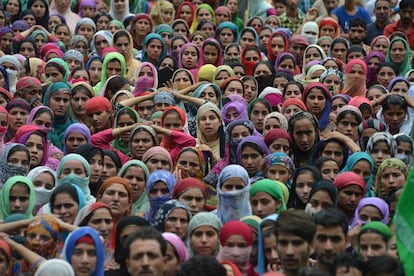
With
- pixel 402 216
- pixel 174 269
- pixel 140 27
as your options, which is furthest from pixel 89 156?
pixel 140 27

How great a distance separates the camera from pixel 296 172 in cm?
1142

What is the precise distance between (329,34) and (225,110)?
4198 millimetres

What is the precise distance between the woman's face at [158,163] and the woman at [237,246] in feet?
7.08

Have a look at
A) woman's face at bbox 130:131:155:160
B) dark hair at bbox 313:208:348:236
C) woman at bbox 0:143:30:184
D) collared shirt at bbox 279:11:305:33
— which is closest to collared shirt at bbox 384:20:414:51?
collared shirt at bbox 279:11:305:33

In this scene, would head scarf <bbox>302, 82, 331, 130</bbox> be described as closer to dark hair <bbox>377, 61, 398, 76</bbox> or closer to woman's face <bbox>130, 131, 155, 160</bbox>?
dark hair <bbox>377, 61, 398, 76</bbox>

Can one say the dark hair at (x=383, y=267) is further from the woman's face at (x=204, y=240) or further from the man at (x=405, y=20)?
the man at (x=405, y=20)

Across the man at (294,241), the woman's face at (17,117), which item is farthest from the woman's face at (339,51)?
the man at (294,241)

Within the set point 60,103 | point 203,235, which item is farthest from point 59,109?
point 203,235

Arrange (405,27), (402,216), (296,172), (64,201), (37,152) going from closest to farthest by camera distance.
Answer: (402,216)
(64,201)
(296,172)
(37,152)
(405,27)

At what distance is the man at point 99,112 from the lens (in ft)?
44.7

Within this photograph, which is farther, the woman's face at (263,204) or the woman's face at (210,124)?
the woman's face at (210,124)

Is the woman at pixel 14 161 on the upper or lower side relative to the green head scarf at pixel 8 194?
upper

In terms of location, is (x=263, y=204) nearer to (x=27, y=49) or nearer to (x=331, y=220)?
(x=331, y=220)

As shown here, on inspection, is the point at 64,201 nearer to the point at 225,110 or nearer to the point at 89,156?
the point at 89,156
